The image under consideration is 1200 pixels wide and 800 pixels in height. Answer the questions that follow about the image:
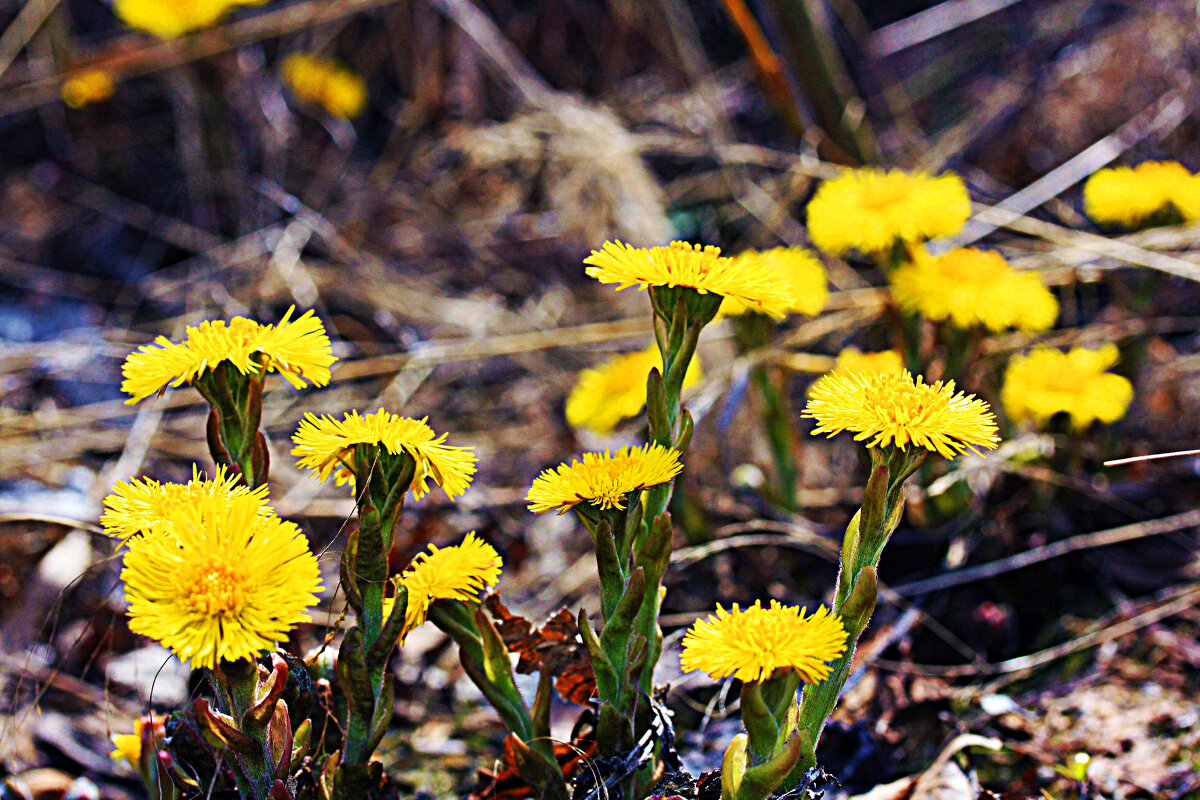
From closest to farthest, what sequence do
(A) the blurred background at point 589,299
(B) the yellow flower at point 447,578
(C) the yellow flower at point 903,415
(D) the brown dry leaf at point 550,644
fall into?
1. (C) the yellow flower at point 903,415
2. (B) the yellow flower at point 447,578
3. (D) the brown dry leaf at point 550,644
4. (A) the blurred background at point 589,299

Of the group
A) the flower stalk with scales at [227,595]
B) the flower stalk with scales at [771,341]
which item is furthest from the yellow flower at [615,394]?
the flower stalk with scales at [227,595]

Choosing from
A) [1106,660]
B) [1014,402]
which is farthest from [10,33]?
[1106,660]

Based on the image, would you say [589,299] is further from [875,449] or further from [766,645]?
[766,645]

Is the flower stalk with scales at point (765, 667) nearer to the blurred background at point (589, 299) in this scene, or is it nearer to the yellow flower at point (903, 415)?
the yellow flower at point (903, 415)

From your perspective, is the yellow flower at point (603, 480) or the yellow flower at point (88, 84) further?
the yellow flower at point (88, 84)

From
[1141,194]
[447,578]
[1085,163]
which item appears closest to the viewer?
[447,578]

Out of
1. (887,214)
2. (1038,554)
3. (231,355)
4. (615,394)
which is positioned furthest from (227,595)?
(1038,554)

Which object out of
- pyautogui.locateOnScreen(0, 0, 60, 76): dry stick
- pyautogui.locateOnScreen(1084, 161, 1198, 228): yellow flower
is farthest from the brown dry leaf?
pyautogui.locateOnScreen(0, 0, 60, 76): dry stick

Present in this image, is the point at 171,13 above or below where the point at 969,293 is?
above
